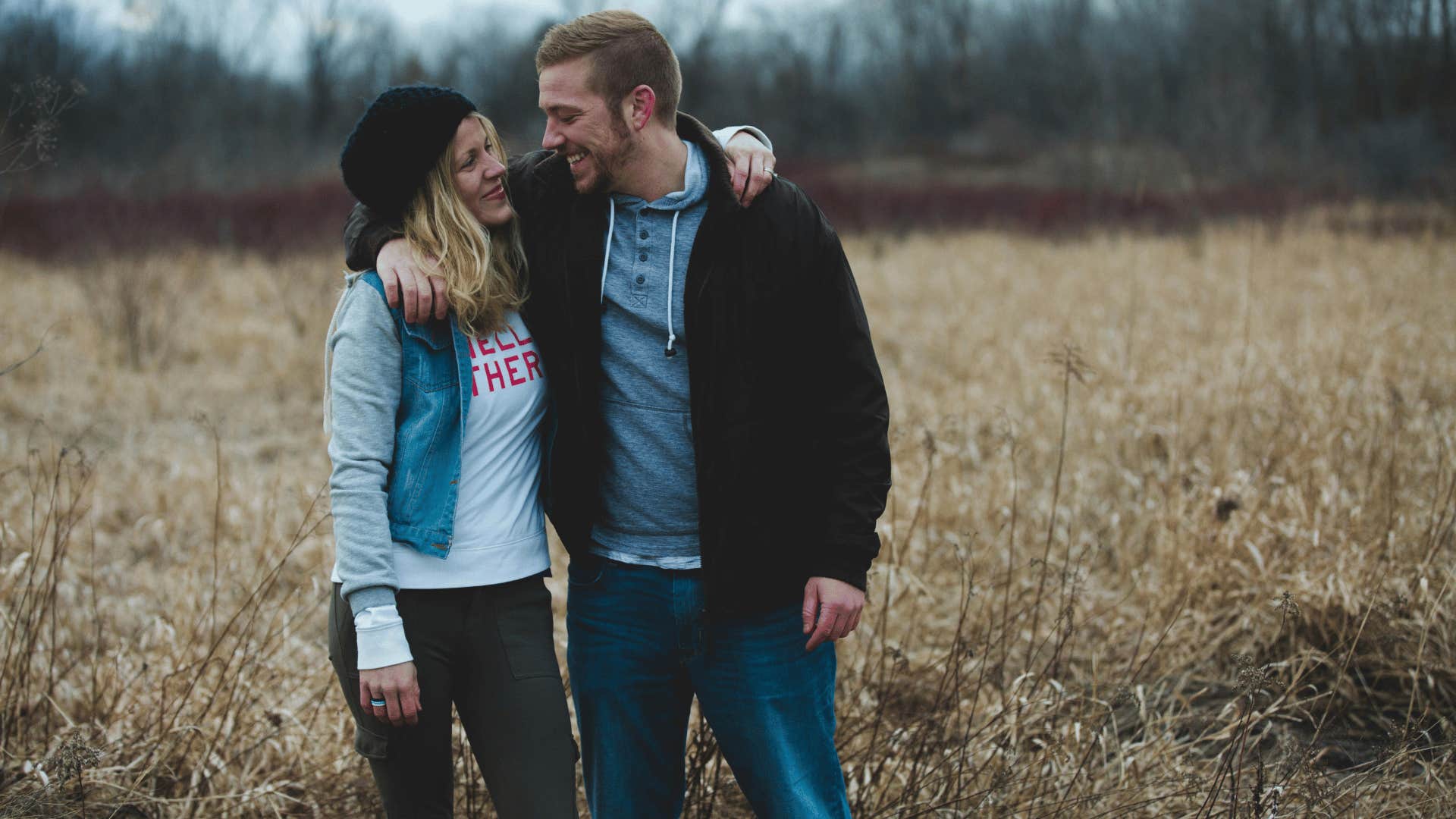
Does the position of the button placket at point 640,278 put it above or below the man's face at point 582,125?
below

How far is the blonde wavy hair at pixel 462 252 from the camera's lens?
1.87 m

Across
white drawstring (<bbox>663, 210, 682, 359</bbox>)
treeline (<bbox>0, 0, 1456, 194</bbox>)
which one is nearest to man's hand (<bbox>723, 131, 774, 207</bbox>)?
white drawstring (<bbox>663, 210, 682, 359</bbox>)

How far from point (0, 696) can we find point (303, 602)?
1.49 meters

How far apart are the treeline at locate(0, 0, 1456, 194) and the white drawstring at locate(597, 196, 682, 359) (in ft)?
37.6

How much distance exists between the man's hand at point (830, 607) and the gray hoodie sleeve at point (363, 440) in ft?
2.39

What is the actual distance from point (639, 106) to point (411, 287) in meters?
0.54

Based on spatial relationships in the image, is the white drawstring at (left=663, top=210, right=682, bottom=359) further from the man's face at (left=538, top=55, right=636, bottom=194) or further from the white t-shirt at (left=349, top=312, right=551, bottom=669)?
the white t-shirt at (left=349, top=312, right=551, bottom=669)

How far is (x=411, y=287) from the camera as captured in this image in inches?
71.0

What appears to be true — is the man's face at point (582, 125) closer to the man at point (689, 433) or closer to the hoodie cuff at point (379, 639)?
the man at point (689, 433)

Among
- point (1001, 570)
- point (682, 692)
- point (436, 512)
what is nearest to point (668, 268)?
point (436, 512)

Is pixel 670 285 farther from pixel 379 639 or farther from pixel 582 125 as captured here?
pixel 379 639

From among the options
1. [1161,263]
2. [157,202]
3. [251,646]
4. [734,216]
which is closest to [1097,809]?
[734,216]

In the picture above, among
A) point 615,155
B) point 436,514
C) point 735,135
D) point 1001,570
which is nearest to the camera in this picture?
point 436,514

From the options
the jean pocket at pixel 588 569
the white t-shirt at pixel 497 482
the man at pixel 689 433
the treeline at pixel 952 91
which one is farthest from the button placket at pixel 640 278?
the treeline at pixel 952 91
